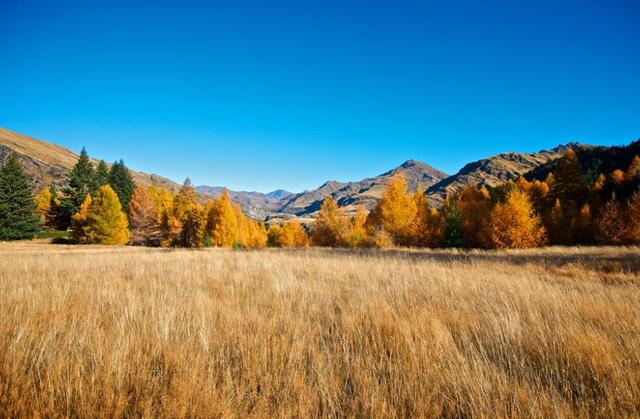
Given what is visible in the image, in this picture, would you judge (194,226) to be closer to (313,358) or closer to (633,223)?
(313,358)

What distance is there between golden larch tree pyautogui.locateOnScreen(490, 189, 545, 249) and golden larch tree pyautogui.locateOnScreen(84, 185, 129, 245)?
1780 inches

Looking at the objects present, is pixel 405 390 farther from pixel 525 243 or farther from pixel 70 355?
pixel 525 243

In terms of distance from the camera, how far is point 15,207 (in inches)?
1415

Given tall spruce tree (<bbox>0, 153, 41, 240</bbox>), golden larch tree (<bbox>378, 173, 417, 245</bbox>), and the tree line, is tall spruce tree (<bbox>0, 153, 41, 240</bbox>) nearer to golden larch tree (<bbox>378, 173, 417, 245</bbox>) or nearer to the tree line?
the tree line

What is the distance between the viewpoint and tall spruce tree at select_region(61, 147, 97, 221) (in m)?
45.4

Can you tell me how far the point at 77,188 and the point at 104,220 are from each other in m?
19.7

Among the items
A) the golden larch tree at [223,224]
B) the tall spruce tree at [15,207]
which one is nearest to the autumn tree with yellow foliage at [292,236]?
the golden larch tree at [223,224]

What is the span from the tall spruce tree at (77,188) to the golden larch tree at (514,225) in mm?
61217

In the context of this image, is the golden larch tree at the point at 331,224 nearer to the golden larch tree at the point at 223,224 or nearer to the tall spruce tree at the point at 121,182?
the golden larch tree at the point at 223,224

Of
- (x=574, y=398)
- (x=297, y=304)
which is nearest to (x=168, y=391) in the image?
(x=297, y=304)

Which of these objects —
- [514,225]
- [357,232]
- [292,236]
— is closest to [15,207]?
[292,236]

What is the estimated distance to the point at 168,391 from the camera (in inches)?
70.0

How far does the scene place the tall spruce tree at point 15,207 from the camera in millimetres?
34781

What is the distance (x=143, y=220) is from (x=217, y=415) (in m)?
51.1
